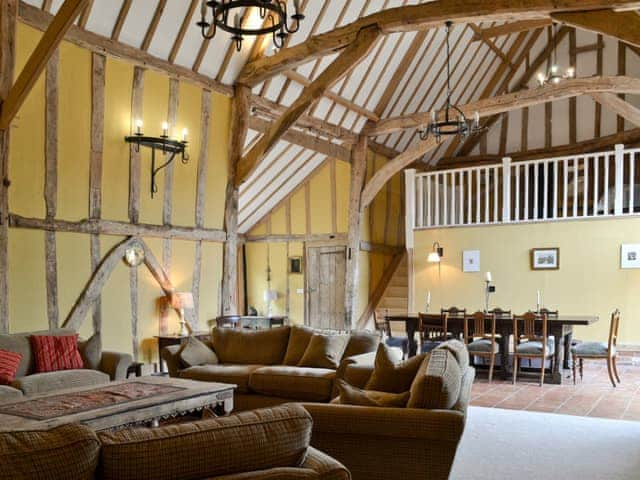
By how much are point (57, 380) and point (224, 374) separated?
→ 1.46 metres

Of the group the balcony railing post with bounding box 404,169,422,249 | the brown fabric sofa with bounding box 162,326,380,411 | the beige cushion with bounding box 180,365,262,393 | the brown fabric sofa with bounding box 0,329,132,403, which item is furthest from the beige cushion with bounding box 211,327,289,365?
the balcony railing post with bounding box 404,169,422,249

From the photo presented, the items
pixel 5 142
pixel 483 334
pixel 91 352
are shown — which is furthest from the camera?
pixel 483 334

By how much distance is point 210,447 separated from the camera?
187 cm

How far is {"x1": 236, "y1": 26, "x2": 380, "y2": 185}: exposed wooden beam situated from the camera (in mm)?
7355

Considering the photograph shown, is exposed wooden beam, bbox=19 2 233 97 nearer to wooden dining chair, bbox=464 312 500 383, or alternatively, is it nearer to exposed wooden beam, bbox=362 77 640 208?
exposed wooden beam, bbox=362 77 640 208

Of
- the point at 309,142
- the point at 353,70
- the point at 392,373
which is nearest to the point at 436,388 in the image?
the point at 392,373

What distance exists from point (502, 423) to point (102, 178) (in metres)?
5.02

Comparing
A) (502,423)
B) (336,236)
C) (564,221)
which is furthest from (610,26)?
(336,236)

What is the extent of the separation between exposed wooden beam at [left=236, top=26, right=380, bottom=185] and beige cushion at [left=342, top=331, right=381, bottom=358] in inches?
131

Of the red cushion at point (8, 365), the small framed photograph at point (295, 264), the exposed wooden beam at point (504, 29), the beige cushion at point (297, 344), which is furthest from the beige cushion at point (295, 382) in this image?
the exposed wooden beam at point (504, 29)

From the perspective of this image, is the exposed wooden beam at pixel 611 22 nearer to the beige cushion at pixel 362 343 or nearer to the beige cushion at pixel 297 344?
the beige cushion at pixel 362 343

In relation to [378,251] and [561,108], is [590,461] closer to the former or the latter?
[378,251]

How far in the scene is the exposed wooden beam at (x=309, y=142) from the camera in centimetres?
923

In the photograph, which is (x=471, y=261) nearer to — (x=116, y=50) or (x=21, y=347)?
(x=116, y=50)
